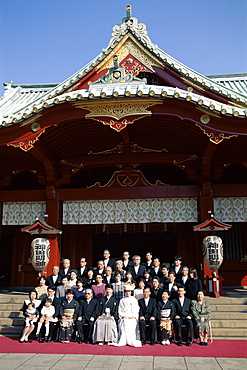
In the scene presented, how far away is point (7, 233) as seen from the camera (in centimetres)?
1195

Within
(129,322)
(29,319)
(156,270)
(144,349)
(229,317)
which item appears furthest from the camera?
(156,270)

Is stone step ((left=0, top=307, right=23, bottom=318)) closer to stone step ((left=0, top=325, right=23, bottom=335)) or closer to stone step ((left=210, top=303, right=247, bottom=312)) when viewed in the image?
stone step ((left=0, top=325, right=23, bottom=335))

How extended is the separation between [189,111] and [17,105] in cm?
780

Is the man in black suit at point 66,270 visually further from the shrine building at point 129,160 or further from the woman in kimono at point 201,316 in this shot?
the woman in kimono at point 201,316

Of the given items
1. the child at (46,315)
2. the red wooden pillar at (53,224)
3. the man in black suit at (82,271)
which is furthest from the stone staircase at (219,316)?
the man in black suit at (82,271)

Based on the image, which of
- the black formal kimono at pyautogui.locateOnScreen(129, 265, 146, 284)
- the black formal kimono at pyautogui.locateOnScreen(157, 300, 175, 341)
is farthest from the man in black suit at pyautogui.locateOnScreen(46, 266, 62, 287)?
the black formal kimono at pyautogui.locateOnScreen(157, 300, 175, 341)

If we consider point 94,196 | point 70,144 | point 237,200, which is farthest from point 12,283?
point 237,200

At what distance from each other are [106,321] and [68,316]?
75 centimetres

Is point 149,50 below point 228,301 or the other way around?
the other way around

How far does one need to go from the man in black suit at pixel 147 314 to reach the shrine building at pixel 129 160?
2907 mm

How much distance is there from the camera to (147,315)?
259 inches

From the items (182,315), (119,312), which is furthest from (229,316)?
(119,312)

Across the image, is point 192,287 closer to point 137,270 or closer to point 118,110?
point 137,270

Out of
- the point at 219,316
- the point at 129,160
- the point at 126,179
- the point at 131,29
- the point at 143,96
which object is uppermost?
the point at 131,29
